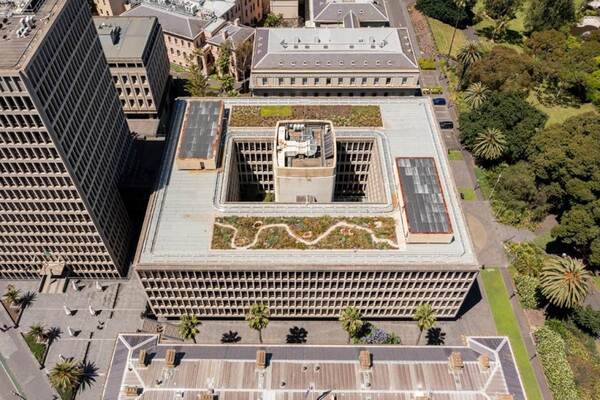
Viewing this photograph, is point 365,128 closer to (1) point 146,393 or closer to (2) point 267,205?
(2) point 267,205

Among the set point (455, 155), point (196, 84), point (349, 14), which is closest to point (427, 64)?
point (349, 14)

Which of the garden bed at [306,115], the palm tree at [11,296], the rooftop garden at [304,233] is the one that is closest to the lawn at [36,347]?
the palm tree at [11,296]

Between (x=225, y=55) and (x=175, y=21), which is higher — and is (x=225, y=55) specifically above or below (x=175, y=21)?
below

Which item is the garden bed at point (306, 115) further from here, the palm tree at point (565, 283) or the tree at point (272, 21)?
the tree at point (272, 21)

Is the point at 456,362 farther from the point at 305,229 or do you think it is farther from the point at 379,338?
the point at 305,229

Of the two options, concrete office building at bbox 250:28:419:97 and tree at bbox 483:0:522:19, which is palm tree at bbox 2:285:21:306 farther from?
tree at bbox 483:0:522:19

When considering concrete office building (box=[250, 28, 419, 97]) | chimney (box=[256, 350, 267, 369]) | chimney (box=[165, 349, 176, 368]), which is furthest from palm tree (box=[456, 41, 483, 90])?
chimney (box=[165, 349, 176, 368])

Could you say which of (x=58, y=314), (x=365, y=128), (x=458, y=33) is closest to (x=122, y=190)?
(x=58, y=314)
